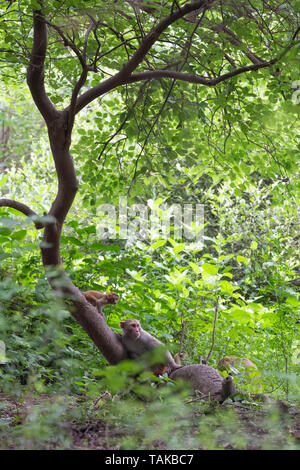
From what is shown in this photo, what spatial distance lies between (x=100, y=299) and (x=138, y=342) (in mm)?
408

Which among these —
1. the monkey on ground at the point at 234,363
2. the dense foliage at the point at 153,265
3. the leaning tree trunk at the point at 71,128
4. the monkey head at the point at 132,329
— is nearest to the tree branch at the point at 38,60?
the leaning tree trunk at the point at 71,128

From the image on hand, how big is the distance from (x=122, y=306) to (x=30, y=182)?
6.49 meters

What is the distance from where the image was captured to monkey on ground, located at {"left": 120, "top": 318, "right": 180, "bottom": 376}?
3230 mm

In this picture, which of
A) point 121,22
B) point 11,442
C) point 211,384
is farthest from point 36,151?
point 11,442

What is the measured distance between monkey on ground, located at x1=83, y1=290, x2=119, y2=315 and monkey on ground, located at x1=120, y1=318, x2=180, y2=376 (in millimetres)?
181

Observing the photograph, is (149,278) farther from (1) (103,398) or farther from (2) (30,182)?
(2) (30,182)

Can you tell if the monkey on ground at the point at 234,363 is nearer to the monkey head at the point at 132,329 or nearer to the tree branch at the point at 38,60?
the monkey head at the point at 132,329

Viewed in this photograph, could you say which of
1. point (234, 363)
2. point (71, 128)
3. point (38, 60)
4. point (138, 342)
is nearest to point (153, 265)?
point (234, 363)

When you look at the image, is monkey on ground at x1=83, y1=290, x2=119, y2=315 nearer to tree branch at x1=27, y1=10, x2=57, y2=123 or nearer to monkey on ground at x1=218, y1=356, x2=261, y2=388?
monkey on ground at x1=218, y1=356, x2=261, y2=388

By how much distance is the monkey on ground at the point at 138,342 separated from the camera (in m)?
3.23

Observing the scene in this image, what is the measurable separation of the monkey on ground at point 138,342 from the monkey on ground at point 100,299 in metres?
0.18

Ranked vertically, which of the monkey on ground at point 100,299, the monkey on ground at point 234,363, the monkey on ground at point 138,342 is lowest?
the monkey on ground at point 234,363

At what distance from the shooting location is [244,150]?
15.8 ft

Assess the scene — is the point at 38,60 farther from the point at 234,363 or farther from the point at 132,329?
the point at 234,363
